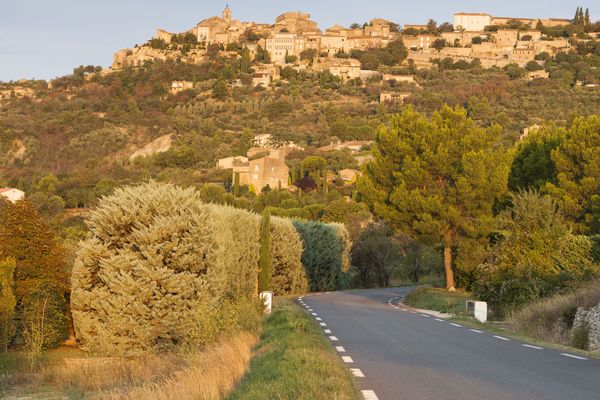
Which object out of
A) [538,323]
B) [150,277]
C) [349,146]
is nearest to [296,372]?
[150,277]

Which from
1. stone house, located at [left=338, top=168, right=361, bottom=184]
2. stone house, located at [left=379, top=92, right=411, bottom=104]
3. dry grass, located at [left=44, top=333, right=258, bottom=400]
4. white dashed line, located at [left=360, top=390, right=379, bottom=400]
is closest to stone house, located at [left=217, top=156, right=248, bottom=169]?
stone house, located at [left=338, top=168, right=361, bottom=184]

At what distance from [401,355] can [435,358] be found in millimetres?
803

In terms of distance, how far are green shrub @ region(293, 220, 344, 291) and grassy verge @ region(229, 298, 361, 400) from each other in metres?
30.7

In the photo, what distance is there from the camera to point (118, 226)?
19078 mm

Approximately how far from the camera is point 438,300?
103 feet

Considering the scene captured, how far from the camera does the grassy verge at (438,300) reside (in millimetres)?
28461

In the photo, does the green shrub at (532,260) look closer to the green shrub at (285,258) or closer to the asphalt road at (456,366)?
the asphalt road at (456,366)

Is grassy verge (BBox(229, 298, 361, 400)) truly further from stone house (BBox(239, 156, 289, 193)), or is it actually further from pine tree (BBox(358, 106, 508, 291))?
stone house (BBox(239, 156, 289, 193))

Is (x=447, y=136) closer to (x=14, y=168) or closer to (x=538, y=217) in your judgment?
(x=538, y=217)

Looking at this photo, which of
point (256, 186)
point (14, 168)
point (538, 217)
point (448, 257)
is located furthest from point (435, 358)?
point (14, 168)

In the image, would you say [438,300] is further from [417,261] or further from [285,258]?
[417,261]

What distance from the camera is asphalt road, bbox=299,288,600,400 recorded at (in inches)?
388

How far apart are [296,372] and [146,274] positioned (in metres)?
8.45

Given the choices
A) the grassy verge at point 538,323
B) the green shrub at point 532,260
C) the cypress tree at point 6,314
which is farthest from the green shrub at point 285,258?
the cypress tree at point 6,314
